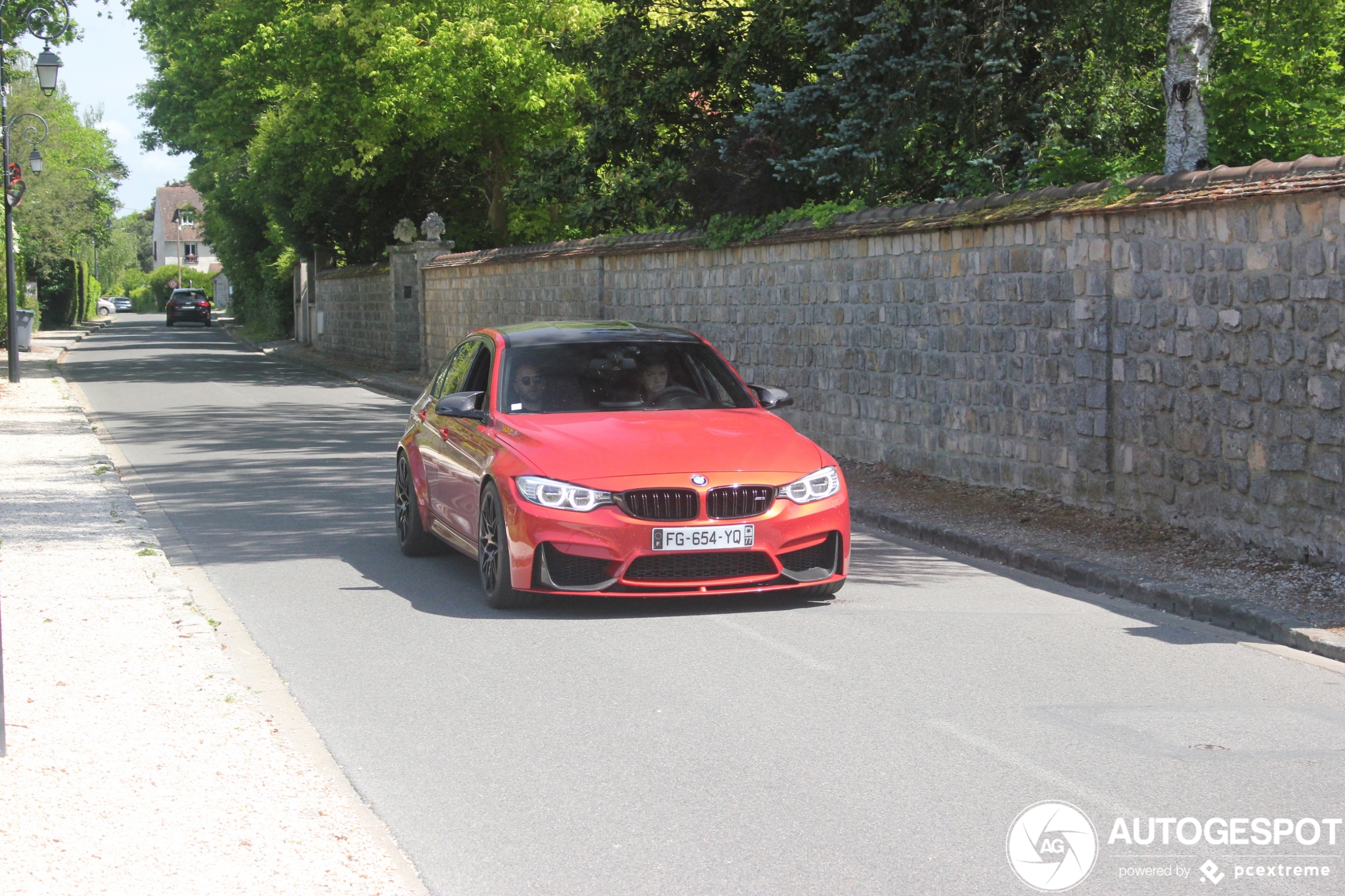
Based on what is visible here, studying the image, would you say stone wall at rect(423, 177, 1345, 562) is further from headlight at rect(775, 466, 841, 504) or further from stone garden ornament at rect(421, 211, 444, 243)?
stone garden ornament at rect(421, 211, 444, 243)

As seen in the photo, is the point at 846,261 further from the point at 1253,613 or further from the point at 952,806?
the point at 952,806

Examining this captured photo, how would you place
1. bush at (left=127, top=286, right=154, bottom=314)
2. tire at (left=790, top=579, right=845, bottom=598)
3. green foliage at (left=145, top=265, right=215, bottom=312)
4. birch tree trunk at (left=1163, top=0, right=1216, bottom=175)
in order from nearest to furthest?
tire at (left=790, top=579, right=845, bottom=598)
birch tree trunk at (left=1163, top=0, right=1216, bottom=175)
green foliage at (left=145, top=265, right=215, bottom=312)
bush at (left=127, top=286, right=154, bottom=314)

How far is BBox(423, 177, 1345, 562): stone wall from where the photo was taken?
9070 millimetres

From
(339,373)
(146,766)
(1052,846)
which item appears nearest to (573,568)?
(146,766)

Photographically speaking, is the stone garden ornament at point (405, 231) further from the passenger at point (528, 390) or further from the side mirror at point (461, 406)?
the side mirror at point (461, 406)

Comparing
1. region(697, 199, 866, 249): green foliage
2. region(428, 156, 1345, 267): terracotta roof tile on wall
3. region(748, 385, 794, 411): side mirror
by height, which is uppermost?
region(697, 199, 866, 249): green foliage

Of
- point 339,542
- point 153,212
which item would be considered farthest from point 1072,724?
point 153,212

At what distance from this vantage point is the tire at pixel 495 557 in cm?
833

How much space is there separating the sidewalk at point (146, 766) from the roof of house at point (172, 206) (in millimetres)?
163757

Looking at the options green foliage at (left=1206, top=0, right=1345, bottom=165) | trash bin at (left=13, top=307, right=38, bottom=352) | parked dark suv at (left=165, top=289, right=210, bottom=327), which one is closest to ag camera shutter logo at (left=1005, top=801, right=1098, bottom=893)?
green foliage at (left=1206, top=0, right=1345, bottom=165)

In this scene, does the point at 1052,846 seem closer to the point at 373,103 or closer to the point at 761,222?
the point at 761,222

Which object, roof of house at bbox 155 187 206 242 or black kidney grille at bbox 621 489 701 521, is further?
roof of house at bbox 155 187 206 242

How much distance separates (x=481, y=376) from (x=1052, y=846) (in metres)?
5.98

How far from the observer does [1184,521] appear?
404 inches
